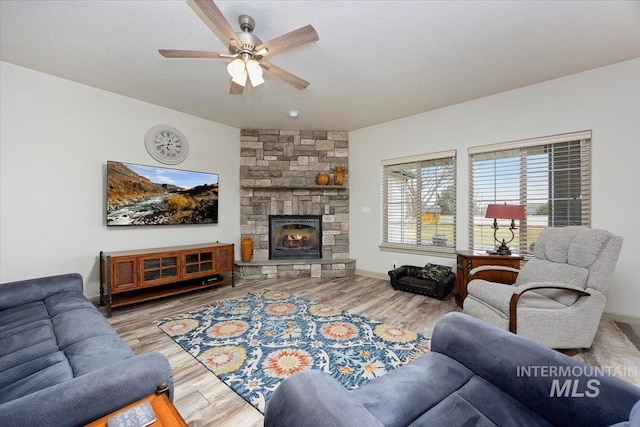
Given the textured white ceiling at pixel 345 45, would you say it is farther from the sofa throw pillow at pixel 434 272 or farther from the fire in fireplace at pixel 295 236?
the sofa throw pillow at pixel 434 272

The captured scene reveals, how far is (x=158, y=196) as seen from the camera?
3.68 metres

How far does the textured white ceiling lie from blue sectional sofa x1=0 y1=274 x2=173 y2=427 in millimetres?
2213

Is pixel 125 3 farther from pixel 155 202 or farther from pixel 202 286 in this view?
pixel 202 286

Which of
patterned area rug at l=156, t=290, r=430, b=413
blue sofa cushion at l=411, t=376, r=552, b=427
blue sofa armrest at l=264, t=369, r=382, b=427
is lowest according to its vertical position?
patterned area rug at l=156, t=290, r=430, b=413

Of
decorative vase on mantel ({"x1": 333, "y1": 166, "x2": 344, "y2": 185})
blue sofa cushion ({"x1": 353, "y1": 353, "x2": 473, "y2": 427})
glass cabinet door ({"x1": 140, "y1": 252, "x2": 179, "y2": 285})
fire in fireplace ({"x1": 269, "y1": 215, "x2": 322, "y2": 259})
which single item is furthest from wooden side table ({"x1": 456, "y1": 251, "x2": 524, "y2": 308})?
glass cabinet door ({"x1": 140, "y1": 252, "x2": 179, "y2": 285})

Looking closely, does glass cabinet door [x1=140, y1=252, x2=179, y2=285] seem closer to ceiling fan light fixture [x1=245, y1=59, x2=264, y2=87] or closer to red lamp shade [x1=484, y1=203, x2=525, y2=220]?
ceiling fan light fixture [x1=245, y1=59, x2=264, y2=87]

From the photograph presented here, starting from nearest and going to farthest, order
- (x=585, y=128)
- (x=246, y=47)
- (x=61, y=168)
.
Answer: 1. (x=246, y=47)
2. (x=585, y=128)
3. (x=61, y=168)

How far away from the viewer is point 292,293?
364 cm

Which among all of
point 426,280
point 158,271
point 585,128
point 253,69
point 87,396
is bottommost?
point 426,280

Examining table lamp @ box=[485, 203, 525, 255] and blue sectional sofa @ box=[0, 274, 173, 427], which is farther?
table lamp @ box=[485, 203, 525, 255]

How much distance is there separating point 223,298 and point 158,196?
1743 millimetres

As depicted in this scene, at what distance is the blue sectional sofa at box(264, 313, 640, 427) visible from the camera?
812 millimetres

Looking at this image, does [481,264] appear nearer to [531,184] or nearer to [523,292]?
[523,292]

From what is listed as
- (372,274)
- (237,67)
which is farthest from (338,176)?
(237,67)
